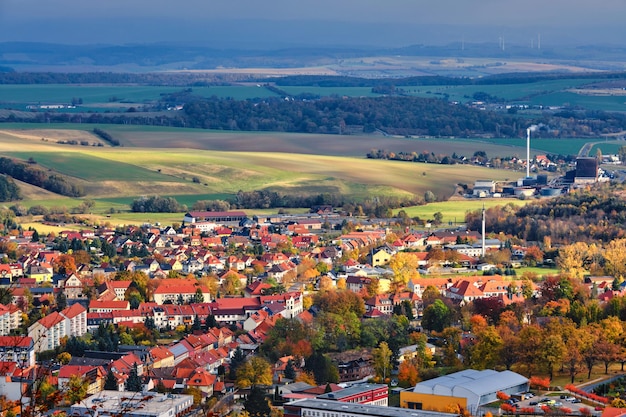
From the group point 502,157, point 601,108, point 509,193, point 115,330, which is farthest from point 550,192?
point 601,108

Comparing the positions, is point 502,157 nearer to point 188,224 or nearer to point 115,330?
point 188,224

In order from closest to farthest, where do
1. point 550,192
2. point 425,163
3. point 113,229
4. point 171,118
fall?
point 113,229, point 550,192, point 425,163, point 171,118

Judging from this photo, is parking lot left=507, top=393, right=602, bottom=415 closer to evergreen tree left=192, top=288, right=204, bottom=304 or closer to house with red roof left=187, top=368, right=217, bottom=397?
house with red roof left=187, top=368, right=217, bottom=397

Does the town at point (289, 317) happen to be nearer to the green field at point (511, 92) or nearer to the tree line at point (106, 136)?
the tree line at point (106, 136)

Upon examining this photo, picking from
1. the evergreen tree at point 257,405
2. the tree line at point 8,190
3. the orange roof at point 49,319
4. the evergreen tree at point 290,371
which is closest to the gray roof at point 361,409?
the evergreen tree at point 257,405

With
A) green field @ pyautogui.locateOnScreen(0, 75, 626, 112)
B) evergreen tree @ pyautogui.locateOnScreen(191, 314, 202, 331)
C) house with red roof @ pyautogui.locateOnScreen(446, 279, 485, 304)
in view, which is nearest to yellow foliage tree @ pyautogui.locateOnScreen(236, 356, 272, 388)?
evergreen tree @ pyautogui.locateOnScreen(191, 314, 202, 331)

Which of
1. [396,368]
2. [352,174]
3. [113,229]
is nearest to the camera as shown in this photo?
[396,368]

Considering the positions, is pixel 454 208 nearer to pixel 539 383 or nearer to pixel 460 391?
pixel 539 383
